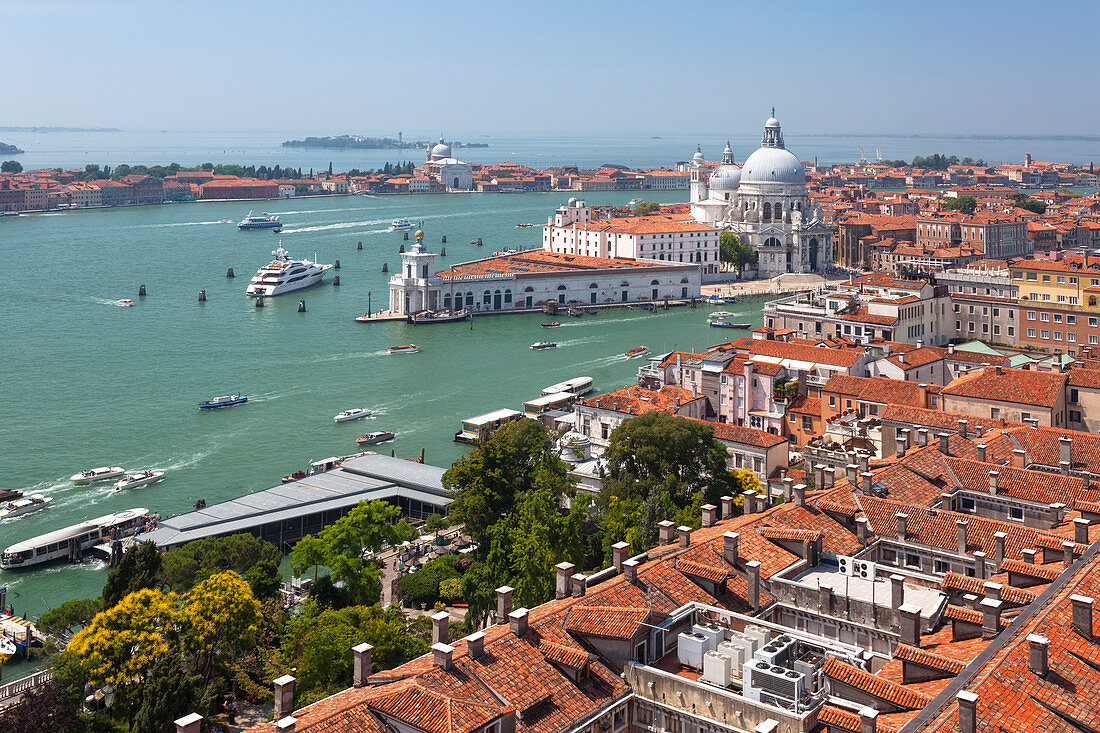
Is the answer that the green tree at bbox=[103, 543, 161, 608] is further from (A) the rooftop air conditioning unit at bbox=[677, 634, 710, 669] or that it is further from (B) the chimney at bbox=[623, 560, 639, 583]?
(A) the rooftop air conditioning unit at bbox=[677, 634, 710, 669]

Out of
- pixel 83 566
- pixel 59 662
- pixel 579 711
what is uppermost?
pixel 579 711

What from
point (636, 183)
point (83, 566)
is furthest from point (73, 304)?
point (636, 183)

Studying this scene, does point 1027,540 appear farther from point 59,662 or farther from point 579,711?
point 59,662

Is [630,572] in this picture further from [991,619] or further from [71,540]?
[71,540]

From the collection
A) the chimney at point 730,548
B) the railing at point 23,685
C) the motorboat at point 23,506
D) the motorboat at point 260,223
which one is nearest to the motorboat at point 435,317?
the motorboat at point 23,506

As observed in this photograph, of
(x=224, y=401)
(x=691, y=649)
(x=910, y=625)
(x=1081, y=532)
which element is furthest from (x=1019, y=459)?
(x=224, y=401)

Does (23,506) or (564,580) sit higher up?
(564,580)
